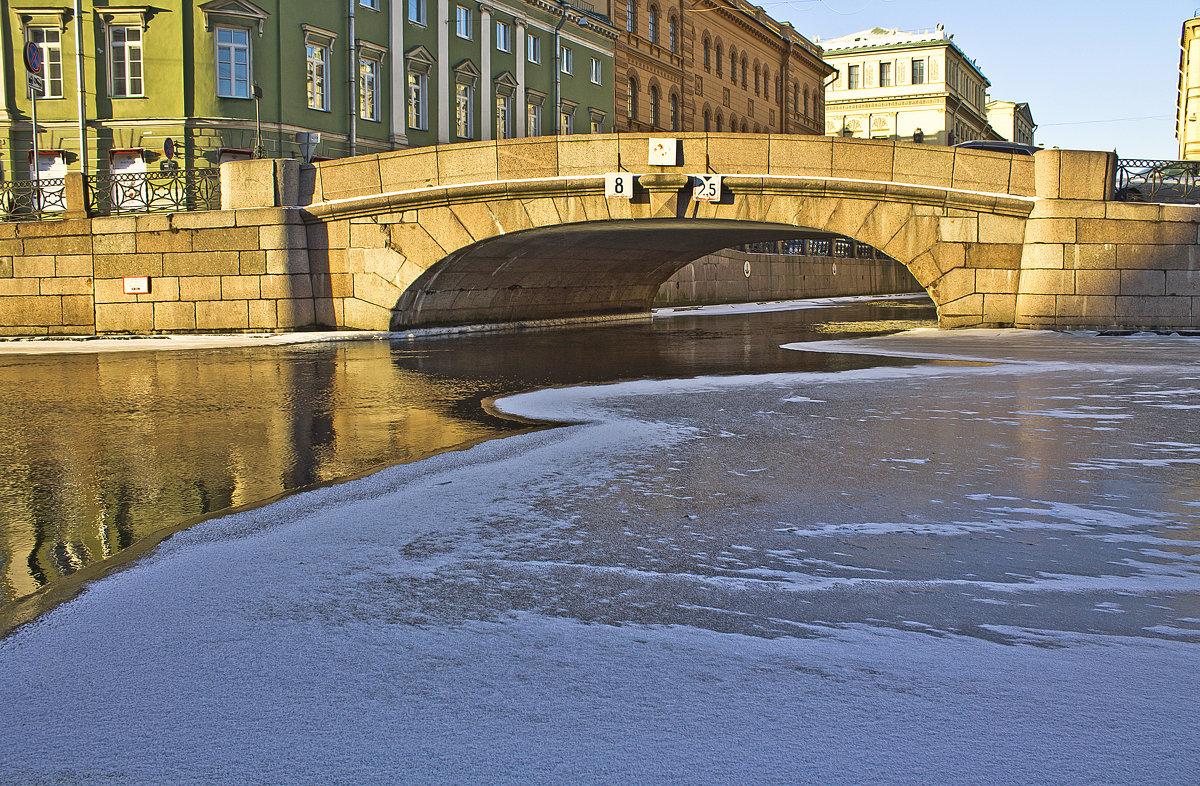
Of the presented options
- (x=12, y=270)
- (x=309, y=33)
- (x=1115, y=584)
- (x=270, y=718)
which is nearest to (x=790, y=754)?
(x=270, y=718)

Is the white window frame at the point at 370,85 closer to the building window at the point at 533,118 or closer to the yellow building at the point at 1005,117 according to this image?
the building window at the point at 533,118

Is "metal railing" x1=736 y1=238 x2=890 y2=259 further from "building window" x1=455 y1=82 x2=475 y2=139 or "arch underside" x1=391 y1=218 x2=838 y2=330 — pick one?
"arch underside" x1=391 y1=218 x2=838 y2=330

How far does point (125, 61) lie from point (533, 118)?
51.0 feet

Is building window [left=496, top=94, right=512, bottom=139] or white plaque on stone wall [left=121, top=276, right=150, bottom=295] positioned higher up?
building window [left=496, top=94, right=512, bottom=139]

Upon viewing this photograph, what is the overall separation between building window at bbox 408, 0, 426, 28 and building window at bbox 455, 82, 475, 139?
8.75 feet

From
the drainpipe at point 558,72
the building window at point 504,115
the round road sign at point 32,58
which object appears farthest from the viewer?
the drainpipe at point 558,72

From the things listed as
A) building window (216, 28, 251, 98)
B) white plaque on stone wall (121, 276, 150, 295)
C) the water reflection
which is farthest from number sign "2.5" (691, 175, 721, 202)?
building window (216, 28, 251, 98)

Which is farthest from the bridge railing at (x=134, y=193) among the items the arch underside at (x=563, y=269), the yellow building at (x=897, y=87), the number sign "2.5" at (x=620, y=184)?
the yellow building at (x=897, y=87)

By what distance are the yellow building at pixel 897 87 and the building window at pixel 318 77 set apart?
52.8m

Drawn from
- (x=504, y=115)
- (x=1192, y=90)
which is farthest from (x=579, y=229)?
(x=1192, y=90)

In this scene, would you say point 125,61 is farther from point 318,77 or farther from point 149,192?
point 149,192

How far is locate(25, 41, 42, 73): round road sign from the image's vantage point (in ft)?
86.3

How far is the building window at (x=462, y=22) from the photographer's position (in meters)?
36.7

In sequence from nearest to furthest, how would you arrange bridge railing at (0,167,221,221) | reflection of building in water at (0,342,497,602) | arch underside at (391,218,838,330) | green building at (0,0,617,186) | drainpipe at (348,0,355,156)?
reflection of building in water at (0,342,497,602) < arch underside at (391,218,838,330) < bridge railing at (0,167,221,221) < green building at (0,0,617,186) < drainpipe at (348,0,355,156)
